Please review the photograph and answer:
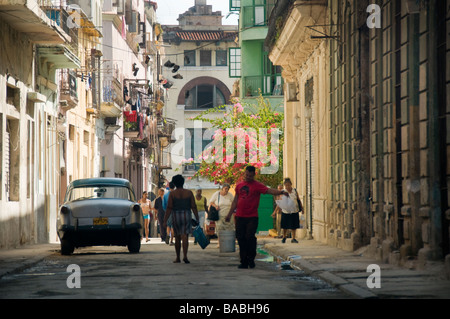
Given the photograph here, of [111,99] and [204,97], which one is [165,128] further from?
[111,99]

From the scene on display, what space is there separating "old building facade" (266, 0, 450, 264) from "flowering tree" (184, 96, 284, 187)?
13500mm

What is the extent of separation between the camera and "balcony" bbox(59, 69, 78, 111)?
1310 inches

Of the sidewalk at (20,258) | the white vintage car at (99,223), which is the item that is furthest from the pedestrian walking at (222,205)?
→ the sidewalk at (20,258)

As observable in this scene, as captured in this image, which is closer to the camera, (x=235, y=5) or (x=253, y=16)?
(x=253, y=16)

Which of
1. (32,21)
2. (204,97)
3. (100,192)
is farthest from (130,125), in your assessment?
(100,192)

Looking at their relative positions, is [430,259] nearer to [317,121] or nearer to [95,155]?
[317,121]

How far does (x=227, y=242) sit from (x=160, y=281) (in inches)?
325

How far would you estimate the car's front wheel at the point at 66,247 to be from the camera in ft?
71.3

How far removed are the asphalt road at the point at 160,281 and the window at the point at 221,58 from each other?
59085 millimetres

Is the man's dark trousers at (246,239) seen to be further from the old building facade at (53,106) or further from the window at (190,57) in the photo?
the window at (190,57)

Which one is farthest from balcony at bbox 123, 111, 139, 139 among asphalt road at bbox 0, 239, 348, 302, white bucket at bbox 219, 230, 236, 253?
asphalt road at bbox 0, 239, 348, 302

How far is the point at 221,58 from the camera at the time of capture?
A: 259 ft

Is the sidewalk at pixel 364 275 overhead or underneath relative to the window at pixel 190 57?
underneath

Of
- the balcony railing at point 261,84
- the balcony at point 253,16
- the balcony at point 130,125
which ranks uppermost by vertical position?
the balcony at point 253,16
